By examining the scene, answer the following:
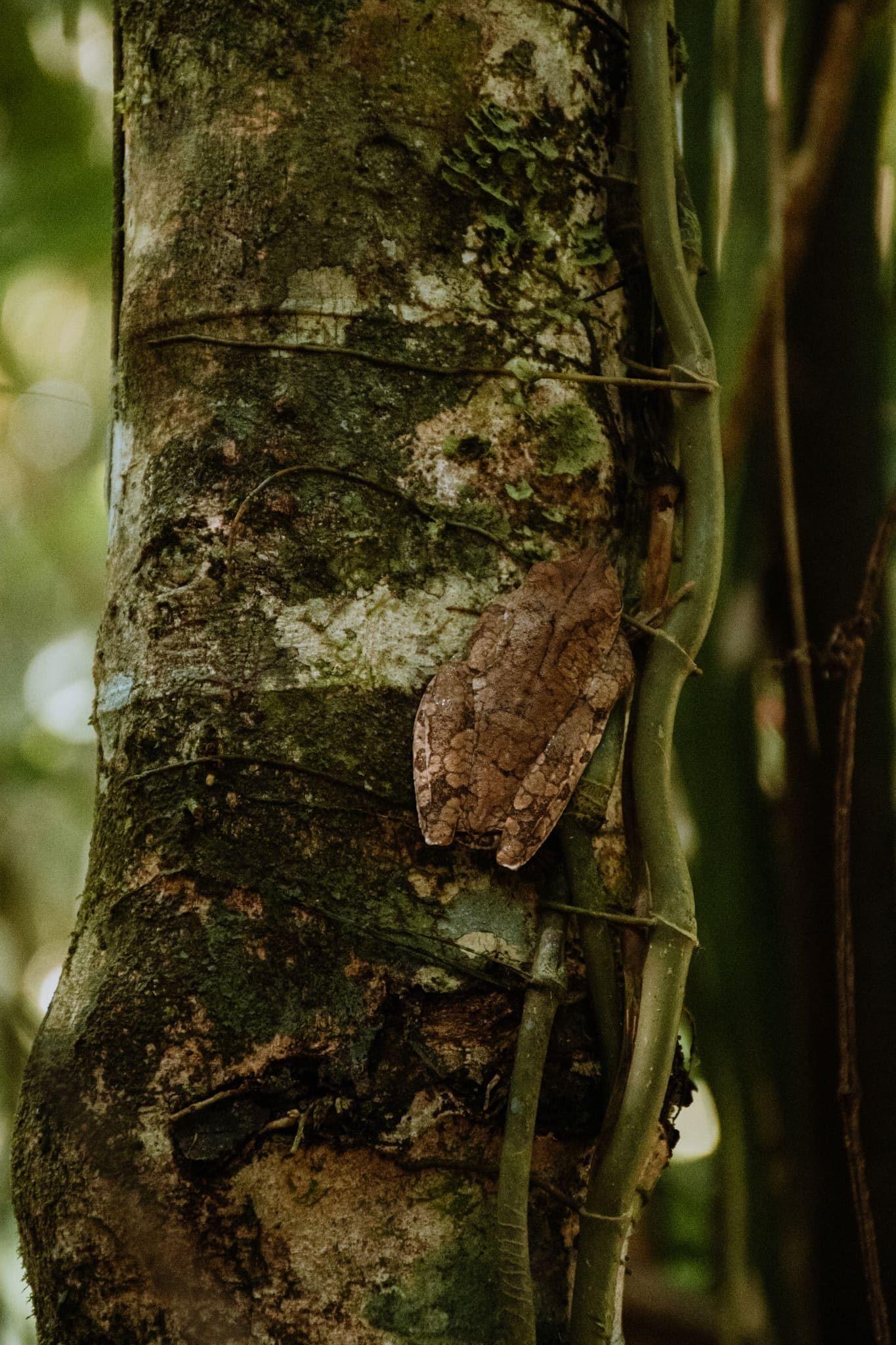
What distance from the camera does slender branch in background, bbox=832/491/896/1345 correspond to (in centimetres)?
139

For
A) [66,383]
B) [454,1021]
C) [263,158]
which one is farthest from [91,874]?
[66,383]

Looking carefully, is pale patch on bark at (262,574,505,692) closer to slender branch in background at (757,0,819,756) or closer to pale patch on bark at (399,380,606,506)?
pale patch on bark at (399,380,606,506)

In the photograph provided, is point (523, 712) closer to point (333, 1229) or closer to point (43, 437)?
point (333, 1229)

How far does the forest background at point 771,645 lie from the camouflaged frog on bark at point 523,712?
0.45m

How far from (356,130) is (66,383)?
366 centimetres

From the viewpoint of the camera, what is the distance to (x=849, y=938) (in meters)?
1.56

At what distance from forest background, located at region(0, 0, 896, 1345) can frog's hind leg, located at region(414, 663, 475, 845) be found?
56cm

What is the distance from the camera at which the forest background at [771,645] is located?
1.65 metres

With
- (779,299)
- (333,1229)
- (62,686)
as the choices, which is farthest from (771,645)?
(62,686)

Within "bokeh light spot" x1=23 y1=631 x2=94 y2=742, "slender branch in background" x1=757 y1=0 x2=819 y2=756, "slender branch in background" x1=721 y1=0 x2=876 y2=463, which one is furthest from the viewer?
"bokeh light spot" x1=23 y1=631 x2=94 y2=742

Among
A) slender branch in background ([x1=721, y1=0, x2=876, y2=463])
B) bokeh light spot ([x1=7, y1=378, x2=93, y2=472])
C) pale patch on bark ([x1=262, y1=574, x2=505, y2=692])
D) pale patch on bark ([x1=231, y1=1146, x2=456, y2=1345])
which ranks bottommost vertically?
pale patch on bark ([x1=231, y1=1146, x2=456, y2=1345])

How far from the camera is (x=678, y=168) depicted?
145 centimetres

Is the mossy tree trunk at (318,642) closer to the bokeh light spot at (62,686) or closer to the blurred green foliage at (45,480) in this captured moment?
the blurred green foliage at (45,480)

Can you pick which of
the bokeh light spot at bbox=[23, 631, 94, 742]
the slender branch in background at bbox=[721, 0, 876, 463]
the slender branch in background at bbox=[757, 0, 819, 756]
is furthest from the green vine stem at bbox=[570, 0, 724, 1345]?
the bokeh light spot at bbox=[23, 631, 94, 742]
